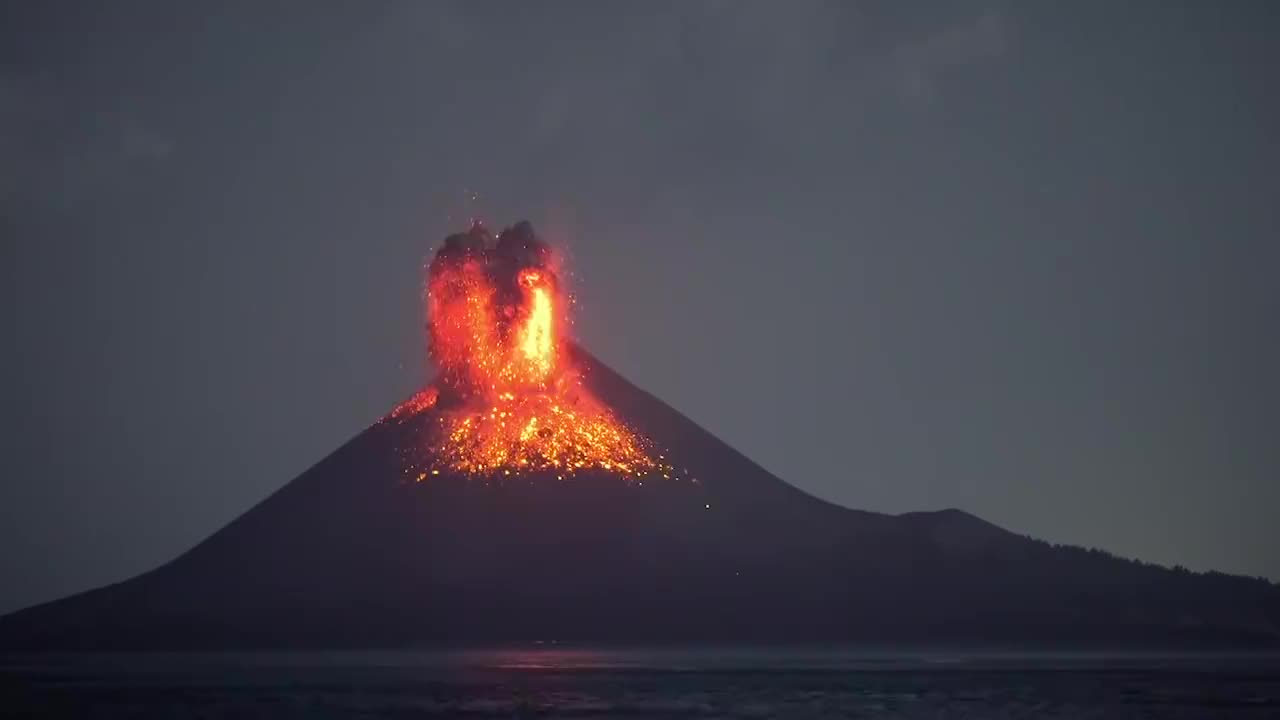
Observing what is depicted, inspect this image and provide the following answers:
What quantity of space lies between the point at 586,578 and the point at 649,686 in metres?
71.4

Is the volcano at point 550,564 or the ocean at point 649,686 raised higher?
the volcano at point 550,564

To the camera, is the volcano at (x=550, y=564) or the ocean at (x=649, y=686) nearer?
the ocean at (x=649, y=686)

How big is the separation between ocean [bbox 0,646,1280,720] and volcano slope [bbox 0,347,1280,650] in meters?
18.8

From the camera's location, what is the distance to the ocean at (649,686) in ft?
256

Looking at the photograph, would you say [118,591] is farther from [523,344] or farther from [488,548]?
[523,344]

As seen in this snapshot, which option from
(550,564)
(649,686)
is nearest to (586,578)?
(550,564)

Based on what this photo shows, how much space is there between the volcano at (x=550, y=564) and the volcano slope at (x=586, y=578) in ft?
0.75

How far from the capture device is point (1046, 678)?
10369cm

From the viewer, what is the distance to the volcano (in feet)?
518

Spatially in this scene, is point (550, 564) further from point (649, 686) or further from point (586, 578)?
point (649, 686)

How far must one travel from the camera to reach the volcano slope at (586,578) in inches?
6250

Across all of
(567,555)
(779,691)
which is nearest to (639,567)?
(567,555)

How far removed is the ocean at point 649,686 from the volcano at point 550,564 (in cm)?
1976

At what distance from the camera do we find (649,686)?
93.1 meters
